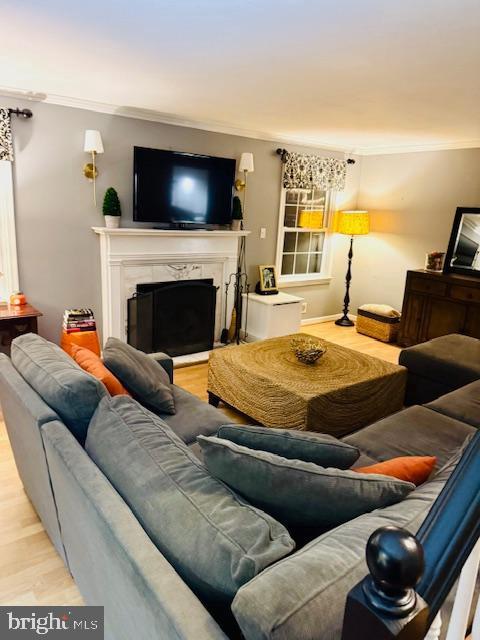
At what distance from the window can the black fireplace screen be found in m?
1.29

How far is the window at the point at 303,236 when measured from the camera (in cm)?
545

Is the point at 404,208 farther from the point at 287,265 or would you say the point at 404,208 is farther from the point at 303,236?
the point at 287,265

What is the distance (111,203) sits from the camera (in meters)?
3.86

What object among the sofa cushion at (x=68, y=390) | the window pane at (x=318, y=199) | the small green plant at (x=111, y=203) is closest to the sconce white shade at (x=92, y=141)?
the small green plant at (x=111, y=203)

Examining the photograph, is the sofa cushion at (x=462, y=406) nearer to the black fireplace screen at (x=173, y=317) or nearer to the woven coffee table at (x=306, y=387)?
the woven coffee table at (x=306, y=387)

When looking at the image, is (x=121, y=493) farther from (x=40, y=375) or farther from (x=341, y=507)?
(x=40, y=375)

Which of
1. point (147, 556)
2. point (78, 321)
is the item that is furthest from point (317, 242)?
point (147, 556)

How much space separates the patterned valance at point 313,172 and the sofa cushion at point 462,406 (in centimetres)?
326

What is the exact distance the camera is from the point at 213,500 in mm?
1113

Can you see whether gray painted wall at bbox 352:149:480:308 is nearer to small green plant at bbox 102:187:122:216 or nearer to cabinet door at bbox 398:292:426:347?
cabinet door at bbox 398:292:426:347

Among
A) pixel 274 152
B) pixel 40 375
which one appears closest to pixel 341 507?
pixel 40 375

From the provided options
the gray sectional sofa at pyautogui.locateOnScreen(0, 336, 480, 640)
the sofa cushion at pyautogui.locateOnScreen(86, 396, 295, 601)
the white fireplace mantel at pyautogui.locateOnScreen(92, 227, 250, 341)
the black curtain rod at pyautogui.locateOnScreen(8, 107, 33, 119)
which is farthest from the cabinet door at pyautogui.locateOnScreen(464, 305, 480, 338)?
the black curtain rod at pyautogui.locateOnScreen(8, 107, 33, 119)

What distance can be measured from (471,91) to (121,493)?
3058mm

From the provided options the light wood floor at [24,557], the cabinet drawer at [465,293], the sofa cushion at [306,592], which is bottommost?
the light wood floor at [24,557]
